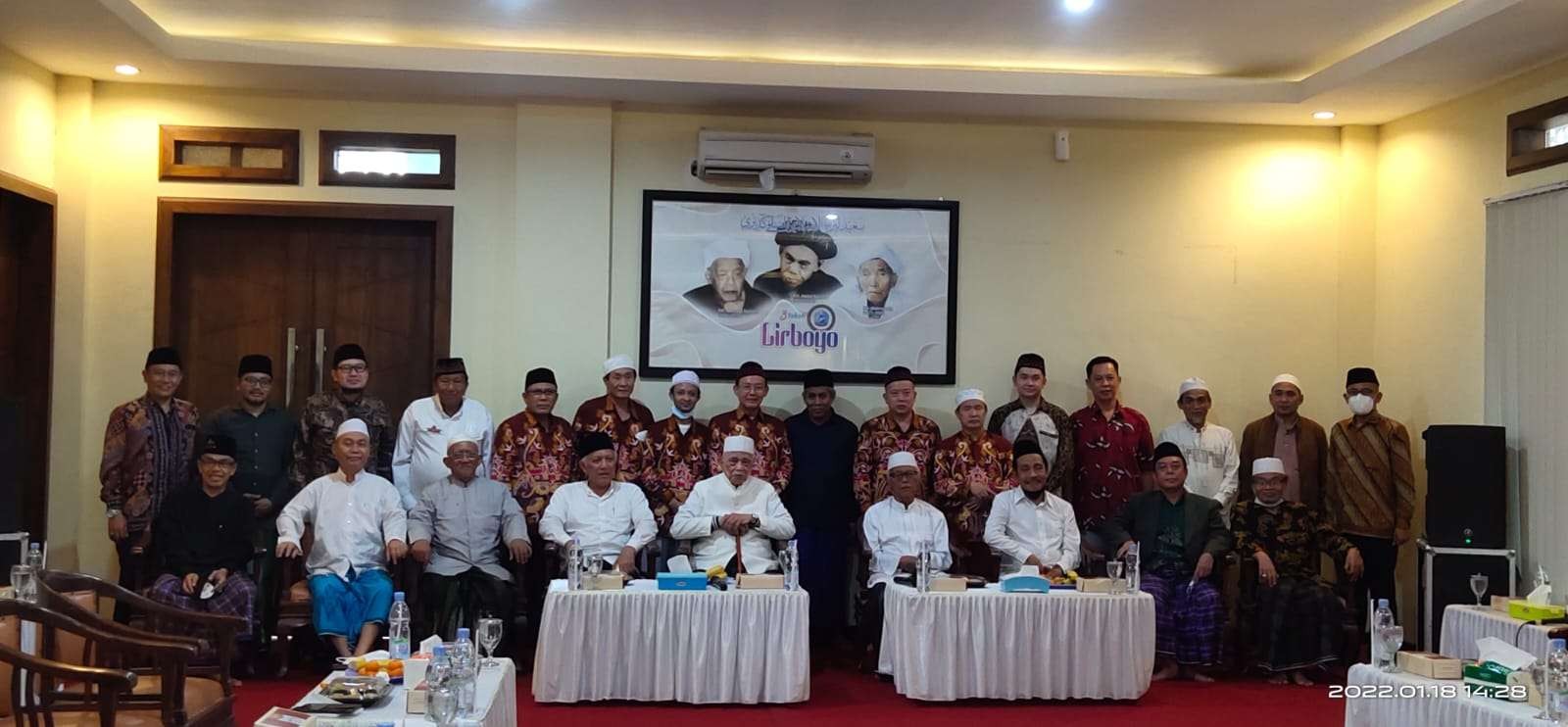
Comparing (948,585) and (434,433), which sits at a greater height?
(434,433)

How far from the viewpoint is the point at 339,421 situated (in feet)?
21.9

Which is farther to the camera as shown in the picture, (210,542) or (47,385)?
(47,385)

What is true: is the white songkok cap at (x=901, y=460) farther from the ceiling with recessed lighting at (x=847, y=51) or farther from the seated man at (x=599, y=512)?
the ceiling with recessed lighting at (x=847, y=51)

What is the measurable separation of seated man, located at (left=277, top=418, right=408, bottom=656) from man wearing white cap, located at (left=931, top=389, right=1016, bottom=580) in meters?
2.73

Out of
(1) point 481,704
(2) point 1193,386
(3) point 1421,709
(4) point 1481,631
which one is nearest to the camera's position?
(1) point 481,704

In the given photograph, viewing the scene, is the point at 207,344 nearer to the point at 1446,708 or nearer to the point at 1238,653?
the point at 1238,653

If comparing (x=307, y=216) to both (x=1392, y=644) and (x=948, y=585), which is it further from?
(x=1392, y=644)

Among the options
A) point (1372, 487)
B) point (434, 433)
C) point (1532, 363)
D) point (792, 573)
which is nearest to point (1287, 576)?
point (1372, 487)

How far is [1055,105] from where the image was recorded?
24.3 feet

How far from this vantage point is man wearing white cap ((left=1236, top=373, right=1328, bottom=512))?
720 cm

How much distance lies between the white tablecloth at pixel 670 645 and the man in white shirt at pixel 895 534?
868 mm

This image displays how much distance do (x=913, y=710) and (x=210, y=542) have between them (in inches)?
130

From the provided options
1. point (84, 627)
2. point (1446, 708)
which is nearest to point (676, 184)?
point (84, 627)

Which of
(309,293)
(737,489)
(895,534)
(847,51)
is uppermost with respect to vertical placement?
(847,51)
